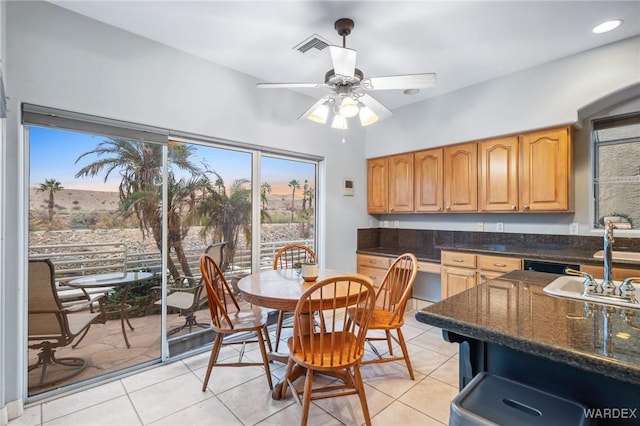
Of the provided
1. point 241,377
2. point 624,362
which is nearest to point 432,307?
point 624,362

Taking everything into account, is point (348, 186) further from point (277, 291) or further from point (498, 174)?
point (277, 291)

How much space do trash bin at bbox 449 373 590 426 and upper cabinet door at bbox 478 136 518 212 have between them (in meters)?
2.63

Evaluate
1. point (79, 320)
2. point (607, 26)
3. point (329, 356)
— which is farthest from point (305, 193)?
point (607, 26)

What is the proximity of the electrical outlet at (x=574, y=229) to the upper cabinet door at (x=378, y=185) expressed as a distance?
2.03m

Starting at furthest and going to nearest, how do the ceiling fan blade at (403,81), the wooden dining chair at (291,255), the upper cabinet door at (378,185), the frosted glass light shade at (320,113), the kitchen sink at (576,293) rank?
1. the upper cabinet door at (378,185)
2. the wooden dining chair at (291,255)
3. the frosted glass light shade at (320,113)
4. the ceiling fan blade at (403,81)
5. the kitchen sink at (576,293)

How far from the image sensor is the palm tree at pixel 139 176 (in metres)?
2.45

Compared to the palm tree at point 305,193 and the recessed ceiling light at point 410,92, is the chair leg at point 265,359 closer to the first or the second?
the palm tree at point 305,193

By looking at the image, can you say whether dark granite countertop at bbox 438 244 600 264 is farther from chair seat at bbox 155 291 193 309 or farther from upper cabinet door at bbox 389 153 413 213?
chair seat at bbox 155 291 193 309

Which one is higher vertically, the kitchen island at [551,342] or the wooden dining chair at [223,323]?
the kitchen island at [551,342]

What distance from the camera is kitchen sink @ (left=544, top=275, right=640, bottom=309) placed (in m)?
1.23

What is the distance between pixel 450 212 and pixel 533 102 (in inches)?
55.3

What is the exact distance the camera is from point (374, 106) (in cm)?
245

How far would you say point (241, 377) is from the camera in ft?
8.01

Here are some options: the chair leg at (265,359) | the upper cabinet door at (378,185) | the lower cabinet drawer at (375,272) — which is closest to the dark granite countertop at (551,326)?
the chair leg at (265,359)
